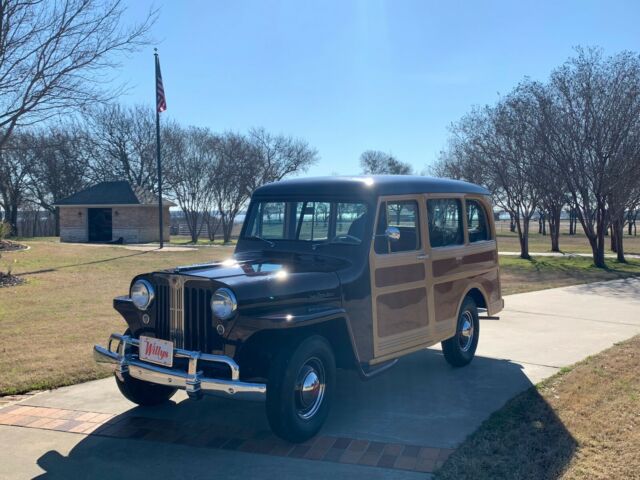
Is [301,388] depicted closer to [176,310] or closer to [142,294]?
[176,310]

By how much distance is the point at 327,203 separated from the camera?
5395 mm

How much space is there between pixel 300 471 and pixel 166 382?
1.14m

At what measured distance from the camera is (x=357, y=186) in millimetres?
5270

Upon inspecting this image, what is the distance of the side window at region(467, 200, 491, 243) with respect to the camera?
6622 millimetres

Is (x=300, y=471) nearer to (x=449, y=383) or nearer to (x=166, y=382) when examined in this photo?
(x=166, y=382)

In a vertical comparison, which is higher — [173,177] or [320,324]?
[173,177]

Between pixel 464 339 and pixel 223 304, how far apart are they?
3.47 meters

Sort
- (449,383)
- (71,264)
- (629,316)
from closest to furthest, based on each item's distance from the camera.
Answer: (449,383) → (629,316) → (71,264)

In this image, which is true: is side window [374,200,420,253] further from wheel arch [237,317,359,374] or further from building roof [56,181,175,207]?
building roof [56,181,175,207]

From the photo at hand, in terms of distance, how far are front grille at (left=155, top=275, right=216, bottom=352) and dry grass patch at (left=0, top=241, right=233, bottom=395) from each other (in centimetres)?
207

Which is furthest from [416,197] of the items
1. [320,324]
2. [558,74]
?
[558,74]

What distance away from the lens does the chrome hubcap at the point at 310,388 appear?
4250 mm

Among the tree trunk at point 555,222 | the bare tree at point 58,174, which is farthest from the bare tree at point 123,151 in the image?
the tree trunk at point 555,222

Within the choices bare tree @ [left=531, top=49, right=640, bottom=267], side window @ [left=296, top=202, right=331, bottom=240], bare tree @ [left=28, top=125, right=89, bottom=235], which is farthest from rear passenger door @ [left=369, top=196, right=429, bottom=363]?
bare tree @ [left=28, top=125, right=89, bottom=235]
